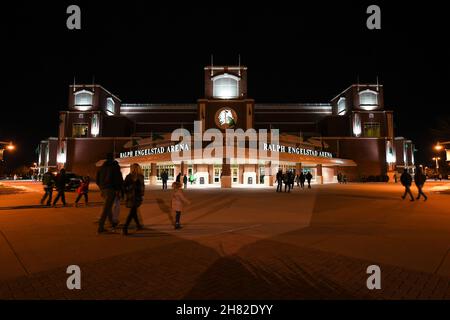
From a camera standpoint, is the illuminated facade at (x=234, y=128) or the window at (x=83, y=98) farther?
the window at (x=83, y=98)

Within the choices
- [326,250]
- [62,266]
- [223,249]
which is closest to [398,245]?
[326,250]

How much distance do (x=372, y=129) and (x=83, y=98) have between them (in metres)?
60.1

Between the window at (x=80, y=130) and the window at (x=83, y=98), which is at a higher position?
the window at (x=83, y=98)

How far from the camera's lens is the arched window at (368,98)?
2234 inches

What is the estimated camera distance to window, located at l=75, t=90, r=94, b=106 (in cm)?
5622

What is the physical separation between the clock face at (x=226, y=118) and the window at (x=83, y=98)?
27.4 metres

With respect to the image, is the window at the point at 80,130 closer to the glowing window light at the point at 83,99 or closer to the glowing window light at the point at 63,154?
the glowing window light at the point at 63,154

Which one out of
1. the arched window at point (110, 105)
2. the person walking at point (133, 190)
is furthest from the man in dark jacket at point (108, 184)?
the arched window at point (110, 105)

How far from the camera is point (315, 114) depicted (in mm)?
64188

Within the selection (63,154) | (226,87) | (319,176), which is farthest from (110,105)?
(319,176)

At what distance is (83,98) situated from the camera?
56.4 meters

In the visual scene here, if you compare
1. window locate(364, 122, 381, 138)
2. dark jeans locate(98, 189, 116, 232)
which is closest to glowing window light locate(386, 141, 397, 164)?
window locate(364, 122, 381, 138)

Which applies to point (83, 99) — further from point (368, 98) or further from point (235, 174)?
point (368, 98)

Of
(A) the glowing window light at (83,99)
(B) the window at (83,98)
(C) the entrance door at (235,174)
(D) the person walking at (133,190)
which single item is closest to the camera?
(D) the person walking at (133,190)
